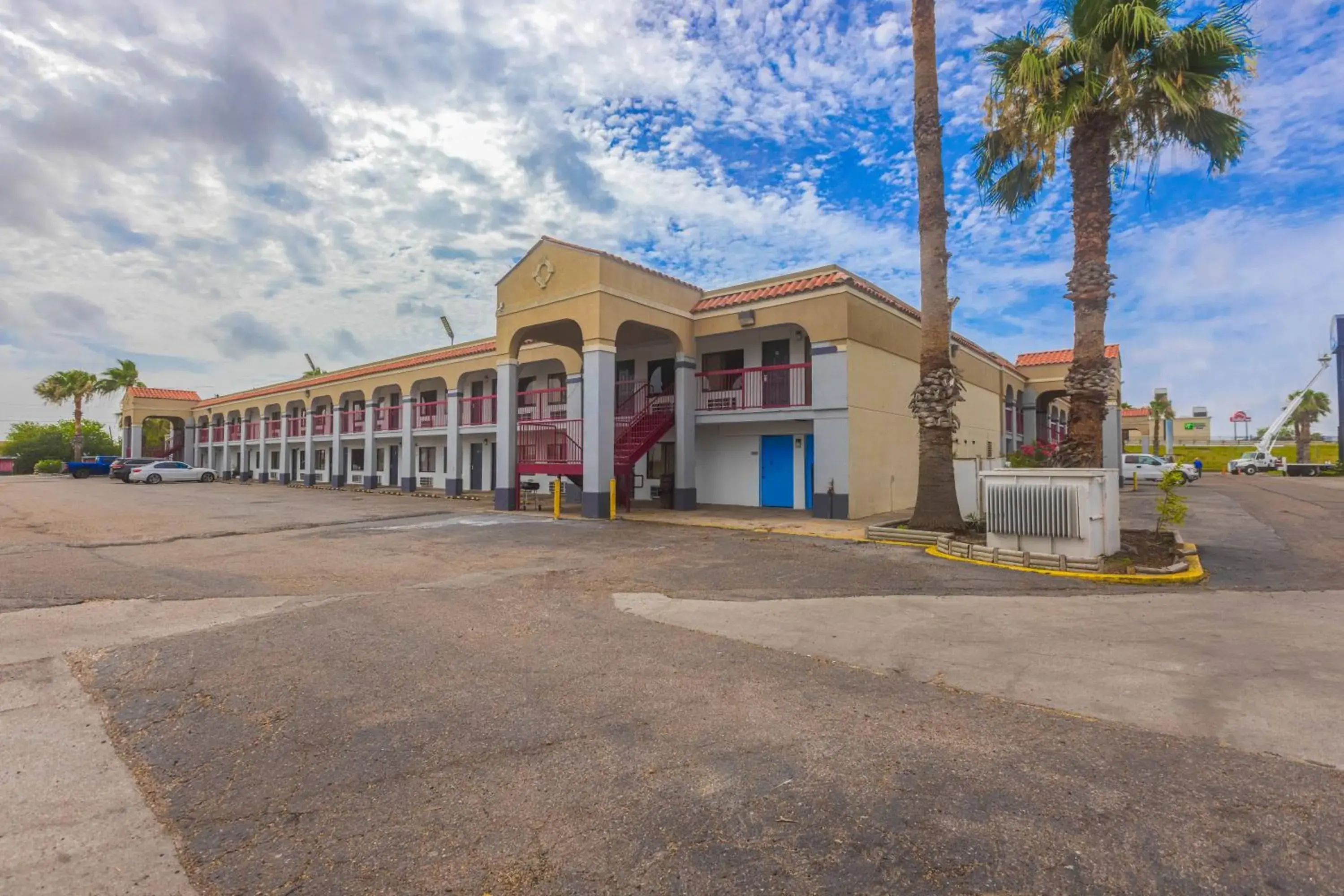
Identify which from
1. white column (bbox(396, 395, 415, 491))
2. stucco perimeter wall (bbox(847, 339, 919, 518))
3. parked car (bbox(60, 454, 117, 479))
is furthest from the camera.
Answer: parked car (bbox(60, 454, 117, 479))

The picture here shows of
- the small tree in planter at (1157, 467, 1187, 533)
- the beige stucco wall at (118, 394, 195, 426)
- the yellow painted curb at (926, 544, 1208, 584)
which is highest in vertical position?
the beige stucco wall at (118, 394, 195, 426)

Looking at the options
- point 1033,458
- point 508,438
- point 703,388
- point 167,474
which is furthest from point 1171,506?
point 167,474

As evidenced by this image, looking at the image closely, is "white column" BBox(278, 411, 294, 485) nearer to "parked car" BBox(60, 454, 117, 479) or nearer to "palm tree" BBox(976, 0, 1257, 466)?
"parked car" BBox(60, 454, 117, 479)

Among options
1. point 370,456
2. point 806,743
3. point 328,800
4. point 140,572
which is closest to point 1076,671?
point 806,743

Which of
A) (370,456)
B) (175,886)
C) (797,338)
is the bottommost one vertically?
(175,886)

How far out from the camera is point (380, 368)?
3094cm

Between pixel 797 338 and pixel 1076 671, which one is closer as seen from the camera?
pixel 1076 671

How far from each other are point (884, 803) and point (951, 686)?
190cm

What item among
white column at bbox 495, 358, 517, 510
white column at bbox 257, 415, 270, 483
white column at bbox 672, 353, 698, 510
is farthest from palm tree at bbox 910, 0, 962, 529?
white column at bbox 257, 415, 270, 483

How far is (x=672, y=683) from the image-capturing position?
4.67 m

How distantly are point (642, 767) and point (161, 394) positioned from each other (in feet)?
197

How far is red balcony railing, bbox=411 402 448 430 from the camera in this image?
2888 cm

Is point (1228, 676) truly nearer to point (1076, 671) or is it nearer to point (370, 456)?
point (1076, 671)

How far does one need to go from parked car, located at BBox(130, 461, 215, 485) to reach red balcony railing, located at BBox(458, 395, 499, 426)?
21855mm
